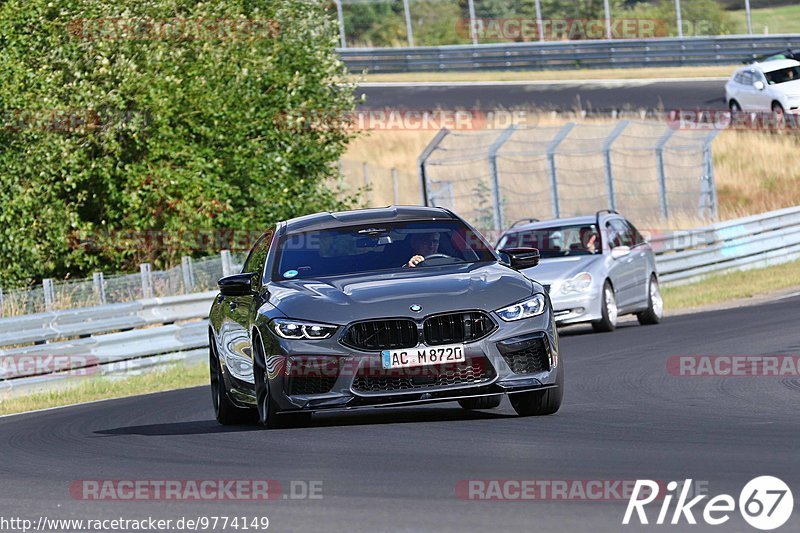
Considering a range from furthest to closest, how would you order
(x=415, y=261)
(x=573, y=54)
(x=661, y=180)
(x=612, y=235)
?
(x=573, y=54), (x=661, y=180), (x=612, y=235), (x=415, y=261)

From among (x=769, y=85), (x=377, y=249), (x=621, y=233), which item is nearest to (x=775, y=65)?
(x=769, y=85)

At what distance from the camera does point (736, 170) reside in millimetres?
41531

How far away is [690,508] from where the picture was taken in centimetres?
666

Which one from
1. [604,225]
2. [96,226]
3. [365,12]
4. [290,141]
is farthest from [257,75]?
[365,12]

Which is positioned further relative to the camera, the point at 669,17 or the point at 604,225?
the point at 669,17

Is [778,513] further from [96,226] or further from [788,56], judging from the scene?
[788,56]

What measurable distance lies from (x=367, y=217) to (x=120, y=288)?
10.6m

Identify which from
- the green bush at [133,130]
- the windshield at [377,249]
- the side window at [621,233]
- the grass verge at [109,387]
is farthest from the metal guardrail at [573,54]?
the windshield at [377,249]

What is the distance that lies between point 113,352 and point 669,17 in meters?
45.6

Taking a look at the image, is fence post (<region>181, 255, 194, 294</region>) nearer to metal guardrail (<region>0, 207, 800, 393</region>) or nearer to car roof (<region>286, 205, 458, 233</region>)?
metal guardrail (<region>0, 207, 800, 393</region>)

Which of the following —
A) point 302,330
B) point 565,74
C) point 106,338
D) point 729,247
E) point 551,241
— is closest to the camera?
point 302,330

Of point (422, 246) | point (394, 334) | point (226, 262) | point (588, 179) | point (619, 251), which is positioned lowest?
point (588, 179)

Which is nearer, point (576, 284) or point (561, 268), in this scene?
point (576, 284)

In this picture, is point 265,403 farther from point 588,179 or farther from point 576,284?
point 588,179
